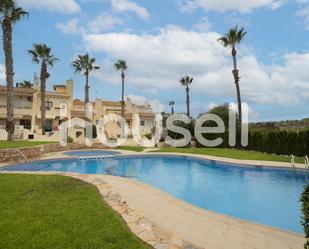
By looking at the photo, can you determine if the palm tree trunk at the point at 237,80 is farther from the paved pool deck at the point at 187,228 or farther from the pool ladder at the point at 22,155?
the paved pool deck at the point at 187,228

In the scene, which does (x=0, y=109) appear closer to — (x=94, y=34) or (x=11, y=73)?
(x=11, y=73)

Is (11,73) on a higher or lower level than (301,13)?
lower

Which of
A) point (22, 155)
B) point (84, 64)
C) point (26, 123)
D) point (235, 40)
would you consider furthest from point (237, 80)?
point (26, 123)

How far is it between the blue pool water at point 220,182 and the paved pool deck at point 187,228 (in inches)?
77.5

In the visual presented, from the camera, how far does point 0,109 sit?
3634 cm

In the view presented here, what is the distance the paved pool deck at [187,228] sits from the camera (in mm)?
5430

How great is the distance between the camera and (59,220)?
5.76m

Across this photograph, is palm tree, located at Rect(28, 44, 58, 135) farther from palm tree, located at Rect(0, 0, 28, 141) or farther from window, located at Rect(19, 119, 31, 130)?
window, located at Rect(19, 119, 31, 130)

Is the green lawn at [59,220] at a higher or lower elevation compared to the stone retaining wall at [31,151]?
lower

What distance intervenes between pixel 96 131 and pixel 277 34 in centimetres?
2375

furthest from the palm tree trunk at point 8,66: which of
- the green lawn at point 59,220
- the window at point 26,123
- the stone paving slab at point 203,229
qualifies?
the stone paving slab at point 203,229

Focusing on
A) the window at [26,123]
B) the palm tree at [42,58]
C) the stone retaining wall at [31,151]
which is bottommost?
the stone retaining wall at [31,151]

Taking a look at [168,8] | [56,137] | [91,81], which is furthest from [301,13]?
[91,81]

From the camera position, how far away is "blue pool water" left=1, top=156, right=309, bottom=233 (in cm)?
945
